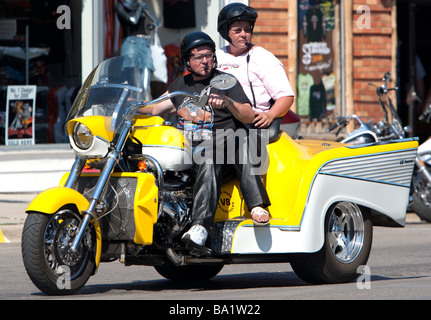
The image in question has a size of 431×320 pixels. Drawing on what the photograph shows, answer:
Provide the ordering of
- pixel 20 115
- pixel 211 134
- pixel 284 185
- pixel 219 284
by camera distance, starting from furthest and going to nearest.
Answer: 1. pixel 20 115
2. pixel 219 284
3. pixel 284 185
4. pixel 211 134

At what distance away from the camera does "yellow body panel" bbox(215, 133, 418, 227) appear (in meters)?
6.82

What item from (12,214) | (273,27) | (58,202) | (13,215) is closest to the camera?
(58,202)

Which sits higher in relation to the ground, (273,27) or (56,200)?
(273,27)

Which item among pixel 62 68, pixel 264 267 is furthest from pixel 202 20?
pixel 264 267

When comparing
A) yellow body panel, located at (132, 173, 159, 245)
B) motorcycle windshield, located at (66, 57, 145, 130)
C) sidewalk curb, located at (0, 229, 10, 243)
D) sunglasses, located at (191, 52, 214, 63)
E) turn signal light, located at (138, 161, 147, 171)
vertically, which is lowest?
sidewalk curb, located at (0, 229, 10, 243)

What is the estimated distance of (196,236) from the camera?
250 inches

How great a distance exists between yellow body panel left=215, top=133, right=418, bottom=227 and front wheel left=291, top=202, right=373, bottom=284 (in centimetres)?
35

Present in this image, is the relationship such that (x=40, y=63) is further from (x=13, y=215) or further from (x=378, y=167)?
(x=378, y=167)

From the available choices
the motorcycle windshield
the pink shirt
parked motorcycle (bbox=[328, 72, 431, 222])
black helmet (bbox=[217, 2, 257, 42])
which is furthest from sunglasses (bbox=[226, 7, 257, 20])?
parked motorcycle (bbox=[328, 72, 431, 222])

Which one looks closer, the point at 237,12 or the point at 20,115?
the point at 237,12

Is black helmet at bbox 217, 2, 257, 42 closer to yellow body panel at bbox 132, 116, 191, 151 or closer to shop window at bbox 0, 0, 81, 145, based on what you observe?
yellow body panel at bbox 132, 116, 191, 151

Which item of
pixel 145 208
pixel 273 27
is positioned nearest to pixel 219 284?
pixel 145 208

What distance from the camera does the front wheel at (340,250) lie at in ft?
22.9

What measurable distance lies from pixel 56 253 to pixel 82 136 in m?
0.78
